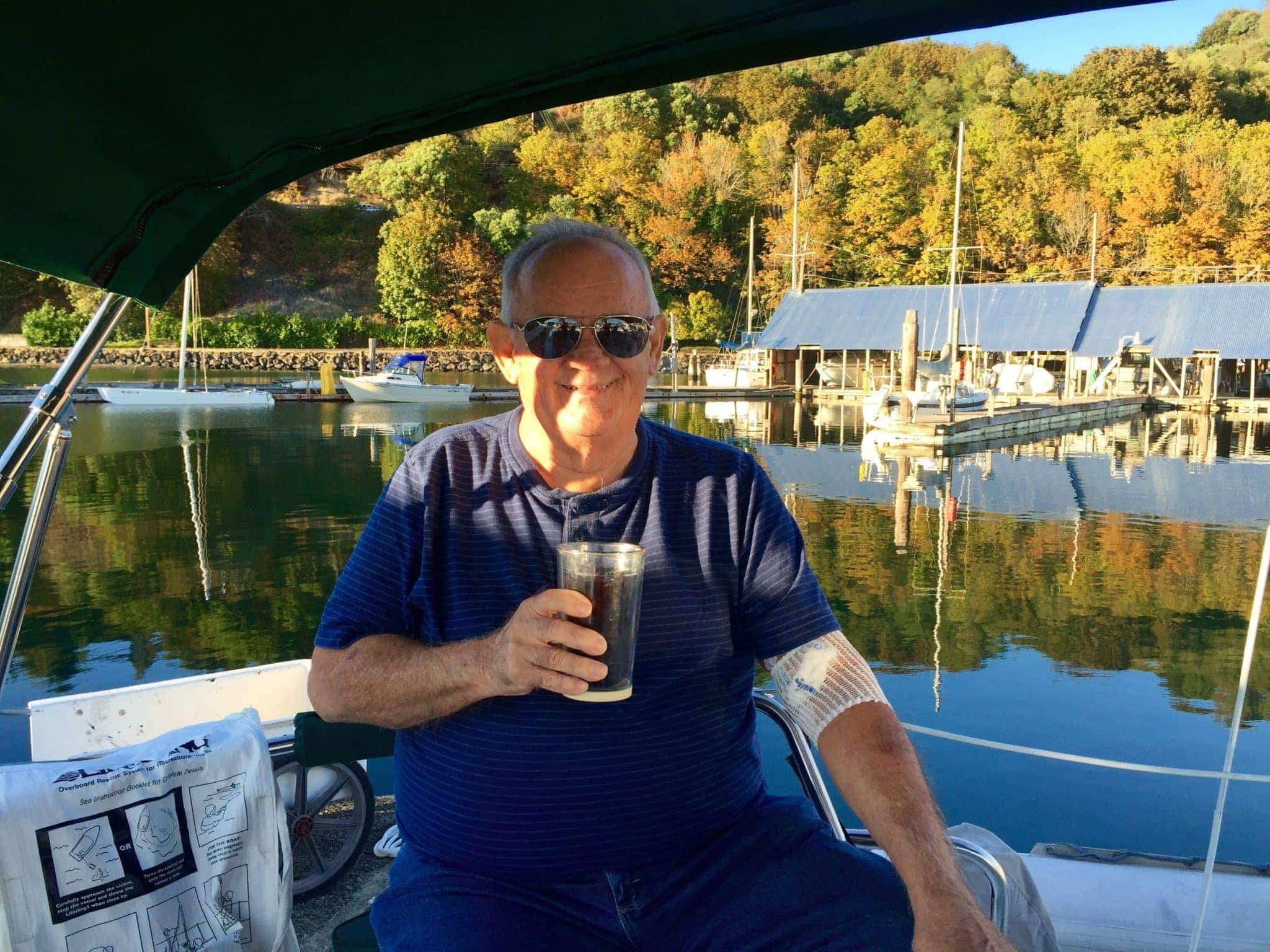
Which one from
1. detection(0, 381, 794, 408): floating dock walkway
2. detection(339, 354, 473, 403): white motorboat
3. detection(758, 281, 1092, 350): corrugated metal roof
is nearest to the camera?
detection(0, 381, 794, 408): floating dock walkway

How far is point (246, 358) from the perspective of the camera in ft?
151

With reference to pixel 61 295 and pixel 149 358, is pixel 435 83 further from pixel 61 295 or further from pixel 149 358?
pixel 61 295

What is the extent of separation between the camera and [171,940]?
161 centimetres

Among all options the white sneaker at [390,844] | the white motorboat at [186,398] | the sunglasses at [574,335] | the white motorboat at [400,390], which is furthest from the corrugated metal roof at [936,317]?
the sunglasses at [574,335]

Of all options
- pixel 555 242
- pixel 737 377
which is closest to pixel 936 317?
pixel 737 377

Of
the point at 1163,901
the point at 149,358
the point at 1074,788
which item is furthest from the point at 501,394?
the point at 1163,901

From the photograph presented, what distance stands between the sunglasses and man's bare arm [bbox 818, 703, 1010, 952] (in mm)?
696

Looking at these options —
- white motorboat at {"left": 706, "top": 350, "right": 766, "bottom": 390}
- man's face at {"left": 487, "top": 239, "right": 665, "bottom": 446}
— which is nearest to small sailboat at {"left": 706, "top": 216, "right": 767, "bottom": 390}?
white motorboat at {"left": 706, "top": 350, "right": 766, "bottom": 390}

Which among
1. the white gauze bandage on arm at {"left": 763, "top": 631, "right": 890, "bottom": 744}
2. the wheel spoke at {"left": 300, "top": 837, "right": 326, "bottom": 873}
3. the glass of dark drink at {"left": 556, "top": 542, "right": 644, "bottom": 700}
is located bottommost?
the wheel spoke at {"left": 300, "top": 837, "right": 326, "bottom": 873}

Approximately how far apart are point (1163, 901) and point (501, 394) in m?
31.2

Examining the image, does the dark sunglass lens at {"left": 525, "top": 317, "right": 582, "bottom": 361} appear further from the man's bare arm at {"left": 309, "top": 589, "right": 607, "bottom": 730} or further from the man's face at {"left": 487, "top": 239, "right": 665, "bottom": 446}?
the man's bare arm at {"left": 309, "top": 589, "right": 607, "bottom": 730}

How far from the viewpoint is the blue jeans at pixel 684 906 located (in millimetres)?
1471

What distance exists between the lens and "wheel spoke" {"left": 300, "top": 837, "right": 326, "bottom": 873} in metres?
2.41

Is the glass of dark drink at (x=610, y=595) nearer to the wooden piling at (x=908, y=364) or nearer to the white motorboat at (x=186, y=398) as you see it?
the wooden piling at (x=908, y=364)
